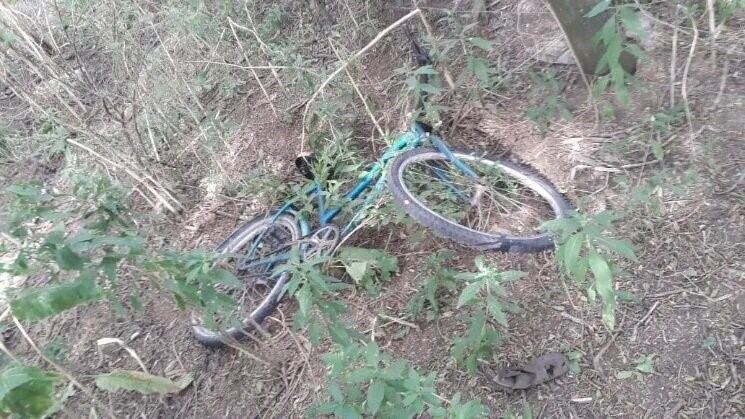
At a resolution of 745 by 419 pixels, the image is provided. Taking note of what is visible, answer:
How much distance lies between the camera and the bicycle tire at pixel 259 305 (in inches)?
129

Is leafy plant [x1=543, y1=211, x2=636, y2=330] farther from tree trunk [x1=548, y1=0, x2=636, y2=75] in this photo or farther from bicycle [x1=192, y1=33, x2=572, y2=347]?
tree trunk [x1=548, y1=0, x2=636, y2=75]

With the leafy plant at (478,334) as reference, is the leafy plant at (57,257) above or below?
above

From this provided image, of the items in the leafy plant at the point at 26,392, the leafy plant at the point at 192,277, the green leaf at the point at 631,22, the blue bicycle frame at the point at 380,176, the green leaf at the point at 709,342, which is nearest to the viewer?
the leafy plant at the point at 26,392

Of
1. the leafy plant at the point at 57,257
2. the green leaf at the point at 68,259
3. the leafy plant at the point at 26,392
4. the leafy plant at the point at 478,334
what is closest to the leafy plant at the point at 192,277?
the leafy plant at the point at 57,257

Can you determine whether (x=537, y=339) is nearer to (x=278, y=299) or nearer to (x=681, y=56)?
(x=278, y=299)

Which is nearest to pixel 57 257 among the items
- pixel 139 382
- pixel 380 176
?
pixel 139 382

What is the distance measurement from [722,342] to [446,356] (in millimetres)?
1166

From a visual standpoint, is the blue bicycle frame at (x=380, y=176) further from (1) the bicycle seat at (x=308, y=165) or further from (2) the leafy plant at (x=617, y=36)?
(2) the leafy plant at (x=617, y=36)

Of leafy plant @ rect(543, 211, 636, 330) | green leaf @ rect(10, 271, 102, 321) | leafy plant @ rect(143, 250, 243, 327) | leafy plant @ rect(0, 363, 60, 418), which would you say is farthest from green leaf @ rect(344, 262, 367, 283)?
leafy plant @ rect(0, 363, 60, 418)

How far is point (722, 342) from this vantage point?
7.87ft

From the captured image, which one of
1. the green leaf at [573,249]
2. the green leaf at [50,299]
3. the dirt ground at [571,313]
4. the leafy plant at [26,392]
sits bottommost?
the dirt ground at [571,313]

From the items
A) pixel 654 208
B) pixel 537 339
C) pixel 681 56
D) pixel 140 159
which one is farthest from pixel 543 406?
pixel 140 159

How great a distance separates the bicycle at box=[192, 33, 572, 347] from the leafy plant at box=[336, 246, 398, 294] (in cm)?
15

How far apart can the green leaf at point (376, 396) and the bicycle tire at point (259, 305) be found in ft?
4.20
